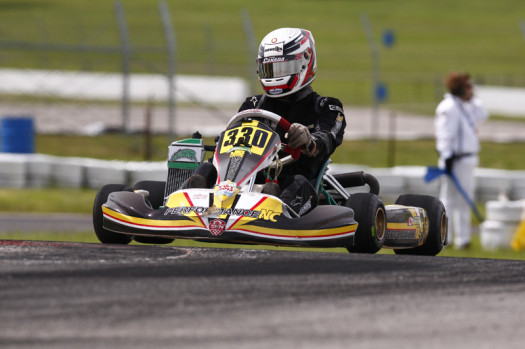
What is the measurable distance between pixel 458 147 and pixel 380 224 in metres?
4.35

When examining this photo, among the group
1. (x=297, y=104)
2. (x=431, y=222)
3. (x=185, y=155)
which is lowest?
(x=431, y=222)

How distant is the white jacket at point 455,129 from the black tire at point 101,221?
4.79 metres

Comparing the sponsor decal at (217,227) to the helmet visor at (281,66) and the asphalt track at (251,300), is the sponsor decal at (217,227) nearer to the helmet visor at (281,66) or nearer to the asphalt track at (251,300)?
the asphalt track at (251,300)

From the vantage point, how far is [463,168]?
1193cm

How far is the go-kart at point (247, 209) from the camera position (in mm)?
7051

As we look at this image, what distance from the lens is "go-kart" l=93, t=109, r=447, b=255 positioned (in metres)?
7.05

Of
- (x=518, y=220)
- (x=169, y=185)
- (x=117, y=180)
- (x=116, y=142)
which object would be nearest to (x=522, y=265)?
(x=169, y=185)

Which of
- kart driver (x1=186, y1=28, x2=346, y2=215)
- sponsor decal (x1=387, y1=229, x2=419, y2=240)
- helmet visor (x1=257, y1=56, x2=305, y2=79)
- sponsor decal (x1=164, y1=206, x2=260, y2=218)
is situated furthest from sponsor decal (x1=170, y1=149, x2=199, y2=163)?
sponsor decal (x1=387, y1=229, x2=419, y2=240)

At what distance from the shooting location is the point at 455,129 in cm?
1188

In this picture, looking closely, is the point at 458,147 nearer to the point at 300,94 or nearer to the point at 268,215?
the point at 300,94

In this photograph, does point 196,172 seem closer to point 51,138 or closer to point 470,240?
point 470,240

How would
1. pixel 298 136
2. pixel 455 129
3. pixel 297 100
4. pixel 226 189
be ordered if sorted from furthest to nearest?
pixel 455 129 → pixel 297 100 → pixel 298 136 → pixel 226 189

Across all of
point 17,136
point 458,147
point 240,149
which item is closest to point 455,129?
point 458,147

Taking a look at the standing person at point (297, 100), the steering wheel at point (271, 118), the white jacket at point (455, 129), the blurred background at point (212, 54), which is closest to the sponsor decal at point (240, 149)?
the steering wheel at point (271, 118)
